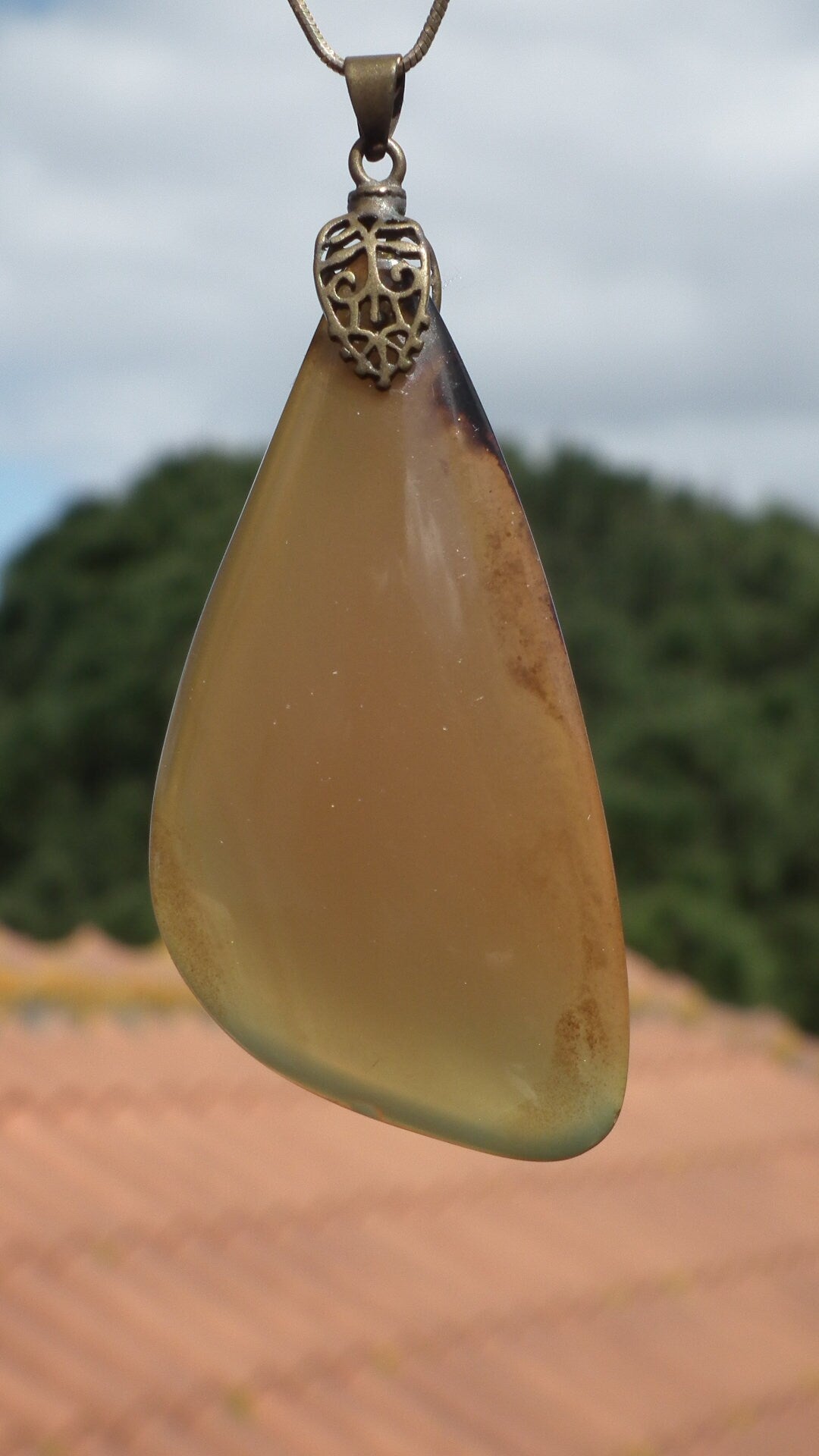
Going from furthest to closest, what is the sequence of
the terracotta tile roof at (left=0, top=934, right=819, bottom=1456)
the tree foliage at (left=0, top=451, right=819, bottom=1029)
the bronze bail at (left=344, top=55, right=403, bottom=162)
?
the tree foliage at (left=0, top=451, right=819, bottom=1029), the terracotta tile roof at (left=0, top=934, right=819, bottom=1456), the bronze bail at (left=344, top=55, right=403, bottom=162)

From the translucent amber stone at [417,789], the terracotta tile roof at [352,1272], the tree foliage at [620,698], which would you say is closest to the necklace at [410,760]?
the translucent amber stone at [417,789]

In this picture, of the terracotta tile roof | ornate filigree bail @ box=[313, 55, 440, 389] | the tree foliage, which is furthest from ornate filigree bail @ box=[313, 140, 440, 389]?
the tree foliage

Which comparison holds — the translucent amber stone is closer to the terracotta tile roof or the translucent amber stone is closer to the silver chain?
the silver chain

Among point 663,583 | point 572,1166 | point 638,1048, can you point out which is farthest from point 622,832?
point 572,1166

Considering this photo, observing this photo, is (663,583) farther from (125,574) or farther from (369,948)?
(369,948)

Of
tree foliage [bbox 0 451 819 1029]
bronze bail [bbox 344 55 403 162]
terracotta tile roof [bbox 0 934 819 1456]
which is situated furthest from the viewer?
tree foliage [bbox 0 451 819 1029]

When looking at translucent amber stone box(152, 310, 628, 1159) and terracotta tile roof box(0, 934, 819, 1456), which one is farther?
terracotta tile roof box(0, 934, 819, 1456)

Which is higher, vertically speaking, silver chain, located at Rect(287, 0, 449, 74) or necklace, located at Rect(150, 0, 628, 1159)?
silver chain, located at Rect(287, 0, 449, 74)
